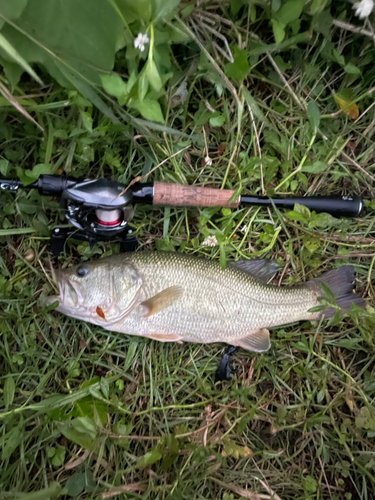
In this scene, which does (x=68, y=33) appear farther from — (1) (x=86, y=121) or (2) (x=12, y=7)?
(1) (x=86, y=121)

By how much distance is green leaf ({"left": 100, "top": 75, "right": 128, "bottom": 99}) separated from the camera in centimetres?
166

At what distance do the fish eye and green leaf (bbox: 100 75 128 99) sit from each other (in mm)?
937

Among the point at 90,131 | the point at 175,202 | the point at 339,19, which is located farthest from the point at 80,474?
the point at 339,19

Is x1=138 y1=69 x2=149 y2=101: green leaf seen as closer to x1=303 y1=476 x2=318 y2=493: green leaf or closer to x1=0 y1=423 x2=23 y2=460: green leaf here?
x1=0 y1=423 x2=23 y2=460: green leaf

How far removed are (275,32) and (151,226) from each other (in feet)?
4.25

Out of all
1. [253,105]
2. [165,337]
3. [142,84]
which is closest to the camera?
[142,84]

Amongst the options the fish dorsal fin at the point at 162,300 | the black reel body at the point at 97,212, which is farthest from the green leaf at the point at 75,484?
the black reel body at the point at 97,212

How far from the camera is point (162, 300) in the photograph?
1946mm

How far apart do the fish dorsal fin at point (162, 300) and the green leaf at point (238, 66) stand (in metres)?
1.25

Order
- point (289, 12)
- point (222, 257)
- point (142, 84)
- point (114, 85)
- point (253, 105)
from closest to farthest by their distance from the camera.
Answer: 1. point (142, 84)
2. point (114, 85)
3. point (289, 12)
4. point (222, 257)
5. point (253, 105)

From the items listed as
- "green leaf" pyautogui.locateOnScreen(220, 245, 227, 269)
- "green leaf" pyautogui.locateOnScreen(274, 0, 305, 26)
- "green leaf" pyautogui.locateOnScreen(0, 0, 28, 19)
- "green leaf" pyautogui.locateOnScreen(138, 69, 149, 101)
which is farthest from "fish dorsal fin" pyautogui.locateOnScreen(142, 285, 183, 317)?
"green leaf" pyautogui.locateOnScreen(274, 0, 305, 26)

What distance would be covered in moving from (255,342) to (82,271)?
1.11 metres

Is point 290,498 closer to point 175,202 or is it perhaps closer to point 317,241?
point 317,241

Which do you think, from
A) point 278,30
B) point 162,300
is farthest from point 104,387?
point 278,30
